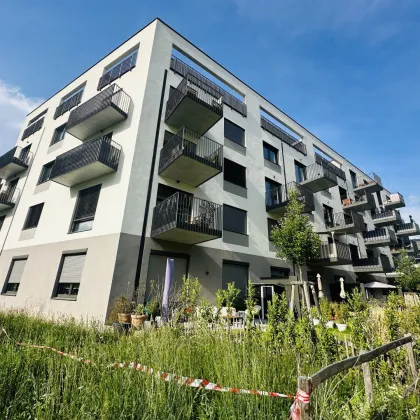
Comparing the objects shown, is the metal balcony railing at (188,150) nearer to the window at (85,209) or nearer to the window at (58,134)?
the window at (85,209)

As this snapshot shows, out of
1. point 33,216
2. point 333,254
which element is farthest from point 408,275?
point 33,216

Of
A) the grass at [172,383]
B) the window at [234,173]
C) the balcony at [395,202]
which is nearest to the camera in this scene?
the grass at [172,383]

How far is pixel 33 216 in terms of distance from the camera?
1414 centimetres

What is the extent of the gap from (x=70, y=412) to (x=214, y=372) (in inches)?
67.0

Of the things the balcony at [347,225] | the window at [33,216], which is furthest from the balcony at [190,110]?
the balcony at [347,225]

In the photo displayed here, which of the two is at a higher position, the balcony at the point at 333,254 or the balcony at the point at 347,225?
the balcony at the point at 347,225

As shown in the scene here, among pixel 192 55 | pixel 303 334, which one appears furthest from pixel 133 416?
pixel 192 55

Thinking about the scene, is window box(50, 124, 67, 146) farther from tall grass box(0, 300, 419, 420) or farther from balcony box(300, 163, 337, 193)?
balcony box(300, 163, 337, 193)

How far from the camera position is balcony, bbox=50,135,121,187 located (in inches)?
418

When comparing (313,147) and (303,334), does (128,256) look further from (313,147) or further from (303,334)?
(313,147)

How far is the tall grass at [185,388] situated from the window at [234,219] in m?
8.80

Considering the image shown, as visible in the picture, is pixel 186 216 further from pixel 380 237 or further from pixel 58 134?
pixel 380 237

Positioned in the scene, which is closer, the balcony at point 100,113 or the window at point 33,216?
the balcony at point 100,113

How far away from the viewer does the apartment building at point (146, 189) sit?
9844 millimetres
